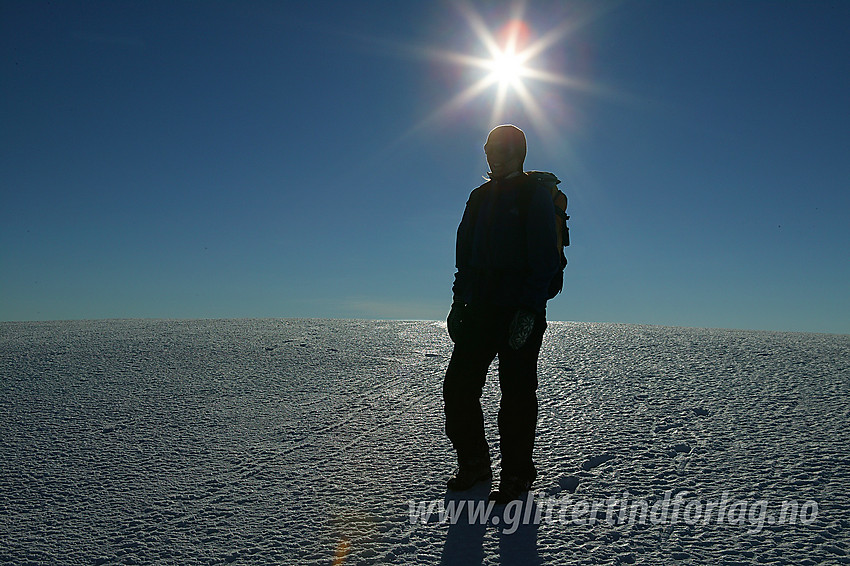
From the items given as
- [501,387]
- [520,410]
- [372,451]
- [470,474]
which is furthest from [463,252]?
[372,451]

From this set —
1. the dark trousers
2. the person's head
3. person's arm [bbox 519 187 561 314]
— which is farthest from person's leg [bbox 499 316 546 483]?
the person's head

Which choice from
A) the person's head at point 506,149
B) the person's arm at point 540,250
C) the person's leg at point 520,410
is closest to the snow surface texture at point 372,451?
the person's leg at point 520,410

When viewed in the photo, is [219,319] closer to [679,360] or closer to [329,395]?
[329,395]

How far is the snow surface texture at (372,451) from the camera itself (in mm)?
1979

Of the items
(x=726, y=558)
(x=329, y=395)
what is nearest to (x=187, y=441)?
(x=329, y=395)

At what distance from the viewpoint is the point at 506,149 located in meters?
2.44

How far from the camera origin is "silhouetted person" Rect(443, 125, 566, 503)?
232 cm

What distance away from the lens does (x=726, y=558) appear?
6.01 feet

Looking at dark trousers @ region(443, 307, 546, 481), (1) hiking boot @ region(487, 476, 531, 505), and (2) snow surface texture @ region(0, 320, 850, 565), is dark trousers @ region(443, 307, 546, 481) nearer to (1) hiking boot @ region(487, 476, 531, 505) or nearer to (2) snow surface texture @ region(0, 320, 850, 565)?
(1) hiking boot @ region(487, 476, 531, 505)

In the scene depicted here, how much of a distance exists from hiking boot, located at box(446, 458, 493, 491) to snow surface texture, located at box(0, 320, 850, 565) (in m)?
0.06

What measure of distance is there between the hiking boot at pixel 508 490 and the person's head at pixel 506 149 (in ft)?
4.27

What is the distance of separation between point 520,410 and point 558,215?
33.7 inches

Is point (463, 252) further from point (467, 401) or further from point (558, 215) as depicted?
point (467, 401)

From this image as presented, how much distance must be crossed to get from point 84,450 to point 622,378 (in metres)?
3.47
